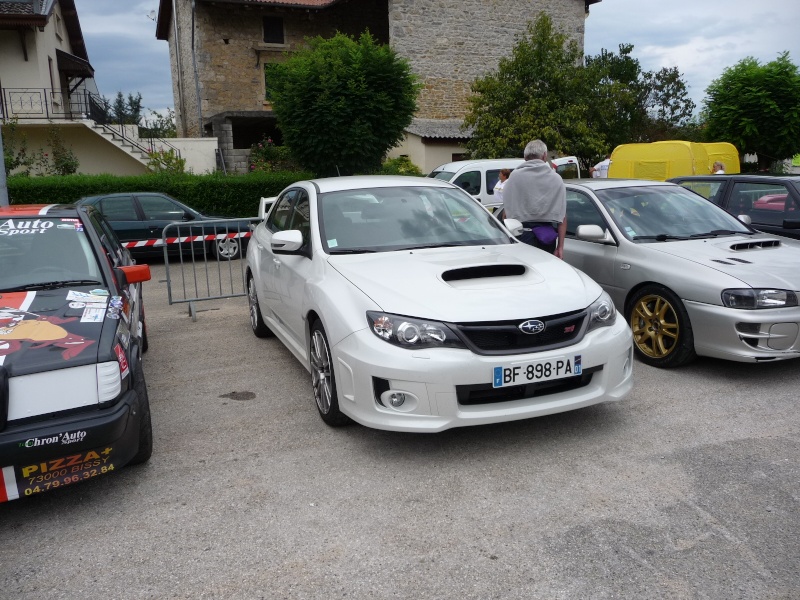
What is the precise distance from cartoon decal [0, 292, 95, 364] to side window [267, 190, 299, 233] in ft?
8.18

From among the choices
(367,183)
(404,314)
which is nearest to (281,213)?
(367,183)

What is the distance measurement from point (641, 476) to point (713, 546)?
0.70 metres

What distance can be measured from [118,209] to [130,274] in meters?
9.12

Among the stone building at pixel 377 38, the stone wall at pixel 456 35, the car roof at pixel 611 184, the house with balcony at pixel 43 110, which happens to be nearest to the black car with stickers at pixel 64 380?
the car roof at pixel 611 184

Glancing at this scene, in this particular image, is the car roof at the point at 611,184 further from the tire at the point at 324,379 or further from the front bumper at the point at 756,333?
the tire at the point at 324,379

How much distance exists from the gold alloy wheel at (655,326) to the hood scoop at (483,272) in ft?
5.79

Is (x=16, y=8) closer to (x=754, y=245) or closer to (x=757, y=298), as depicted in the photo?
(x=754, y=245)

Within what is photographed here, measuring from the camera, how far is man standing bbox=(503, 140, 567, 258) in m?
6.54

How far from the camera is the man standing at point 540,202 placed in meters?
6.54

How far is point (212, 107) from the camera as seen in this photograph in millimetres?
28453

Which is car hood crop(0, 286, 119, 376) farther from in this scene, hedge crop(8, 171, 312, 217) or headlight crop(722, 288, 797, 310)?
hedge crop(8, 171, 312, 217)

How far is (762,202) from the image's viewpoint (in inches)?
302

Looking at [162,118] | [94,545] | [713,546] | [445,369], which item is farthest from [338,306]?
[162,118]

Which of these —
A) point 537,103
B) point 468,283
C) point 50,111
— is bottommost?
point 468,283
